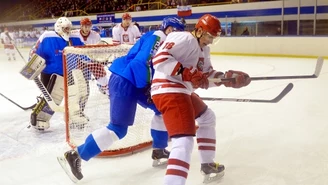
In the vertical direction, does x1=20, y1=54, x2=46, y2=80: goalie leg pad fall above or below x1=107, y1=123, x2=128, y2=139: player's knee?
above

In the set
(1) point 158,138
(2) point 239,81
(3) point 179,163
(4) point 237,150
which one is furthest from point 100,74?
(3) point 179,163

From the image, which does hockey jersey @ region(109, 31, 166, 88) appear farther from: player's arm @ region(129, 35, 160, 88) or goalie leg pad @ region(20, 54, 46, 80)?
goalie leg pad @ region(20, 54, 46, 80)

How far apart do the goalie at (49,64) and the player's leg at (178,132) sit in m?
1.74

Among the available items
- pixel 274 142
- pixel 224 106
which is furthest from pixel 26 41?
pixel 274 142

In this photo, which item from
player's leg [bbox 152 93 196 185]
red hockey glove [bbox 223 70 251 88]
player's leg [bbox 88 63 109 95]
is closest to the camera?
player's leg [bbox 152 93 196 185]

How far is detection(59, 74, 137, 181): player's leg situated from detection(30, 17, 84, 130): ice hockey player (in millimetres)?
1300

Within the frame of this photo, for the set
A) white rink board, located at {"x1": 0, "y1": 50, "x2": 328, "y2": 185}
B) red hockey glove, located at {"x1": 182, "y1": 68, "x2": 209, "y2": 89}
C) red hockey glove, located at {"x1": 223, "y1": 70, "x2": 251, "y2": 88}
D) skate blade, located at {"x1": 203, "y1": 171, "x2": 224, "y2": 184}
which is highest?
red hockey glove, located at {"x1": 182, "y1": 68, "x2": 209, "y2": 89}

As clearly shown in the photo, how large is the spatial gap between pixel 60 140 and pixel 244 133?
1.55 metres

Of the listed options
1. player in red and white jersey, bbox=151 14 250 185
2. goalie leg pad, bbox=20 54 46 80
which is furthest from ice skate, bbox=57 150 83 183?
A: goalie leg pad, bbox=20 54 46 80

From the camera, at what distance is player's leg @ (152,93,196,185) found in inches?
71.0

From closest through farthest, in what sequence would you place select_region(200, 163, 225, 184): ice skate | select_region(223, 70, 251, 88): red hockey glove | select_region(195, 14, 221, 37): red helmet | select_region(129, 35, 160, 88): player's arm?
select_region(195, 14, 221, 37): red helmet, select_region(223, 70, 251, 88): red hockey glove, select_region(129, 35, 160, 88): player's arm, select_region(200, 163, 225, 184): ice skate

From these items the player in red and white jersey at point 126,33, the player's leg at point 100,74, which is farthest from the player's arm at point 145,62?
the player in red and white jersey at point 126,33

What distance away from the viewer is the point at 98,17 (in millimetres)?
16141

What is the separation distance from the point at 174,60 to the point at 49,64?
72.8 inches
